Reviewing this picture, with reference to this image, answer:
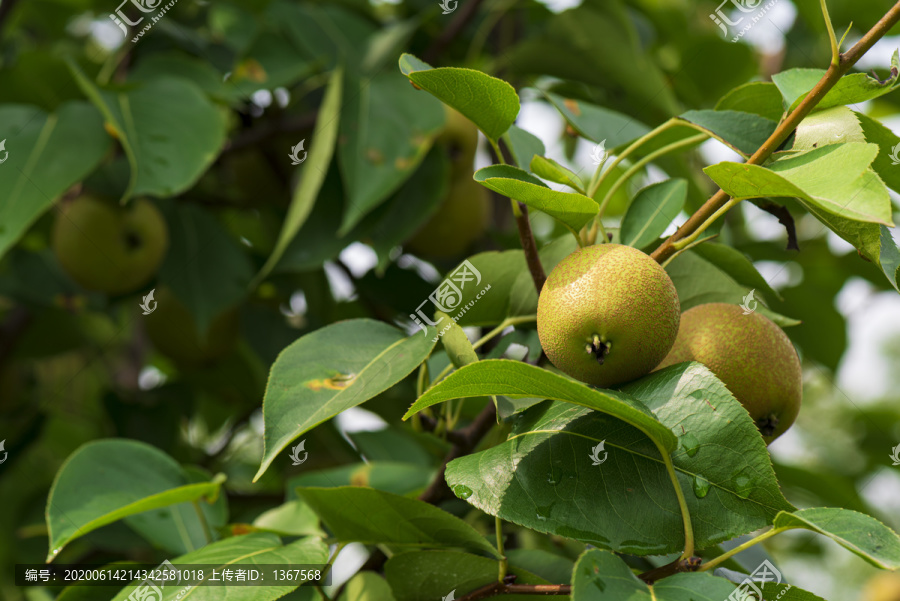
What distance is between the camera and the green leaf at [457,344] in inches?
25.1

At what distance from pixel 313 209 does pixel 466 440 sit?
0.75m

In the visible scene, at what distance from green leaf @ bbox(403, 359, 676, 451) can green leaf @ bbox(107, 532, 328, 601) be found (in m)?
0.25

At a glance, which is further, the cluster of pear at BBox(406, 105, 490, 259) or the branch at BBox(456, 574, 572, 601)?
the cluster of pear at BBox(406, 105, 490, 259)

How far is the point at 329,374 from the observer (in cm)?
71

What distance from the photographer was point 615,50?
1.43 m

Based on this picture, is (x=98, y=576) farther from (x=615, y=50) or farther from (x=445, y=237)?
(x=615, y=50)

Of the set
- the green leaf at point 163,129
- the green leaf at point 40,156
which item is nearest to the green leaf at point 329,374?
the green leaf at point 163,129

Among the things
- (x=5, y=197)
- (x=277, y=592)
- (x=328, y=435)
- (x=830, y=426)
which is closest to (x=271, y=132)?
(x=5, y=197)

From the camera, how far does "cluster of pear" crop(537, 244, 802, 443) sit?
1.97ft

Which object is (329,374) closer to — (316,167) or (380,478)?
(380,478)

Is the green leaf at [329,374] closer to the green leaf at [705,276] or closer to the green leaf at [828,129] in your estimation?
the green leaf at [705,276]

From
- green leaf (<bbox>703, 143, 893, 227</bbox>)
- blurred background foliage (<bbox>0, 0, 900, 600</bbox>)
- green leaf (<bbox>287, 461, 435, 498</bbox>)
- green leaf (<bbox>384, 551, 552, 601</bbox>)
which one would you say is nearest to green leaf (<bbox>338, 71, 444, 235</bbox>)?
blurred background foliage (<bbox>0, 0, 900, 600</bbox>)

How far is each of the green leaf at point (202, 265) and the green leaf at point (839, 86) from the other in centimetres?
112

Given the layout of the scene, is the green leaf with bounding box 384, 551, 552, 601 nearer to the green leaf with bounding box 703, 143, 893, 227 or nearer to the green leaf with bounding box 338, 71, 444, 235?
the green leaf with bounding box 703, 143, 893, 227
